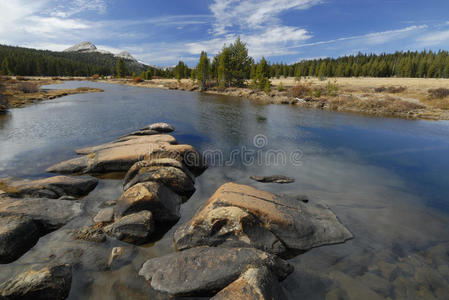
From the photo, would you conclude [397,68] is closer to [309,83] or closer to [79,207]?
[309,83]

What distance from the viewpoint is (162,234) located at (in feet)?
24.4

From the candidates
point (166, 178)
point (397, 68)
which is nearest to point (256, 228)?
point (166, 178)

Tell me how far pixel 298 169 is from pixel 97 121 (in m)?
23.3

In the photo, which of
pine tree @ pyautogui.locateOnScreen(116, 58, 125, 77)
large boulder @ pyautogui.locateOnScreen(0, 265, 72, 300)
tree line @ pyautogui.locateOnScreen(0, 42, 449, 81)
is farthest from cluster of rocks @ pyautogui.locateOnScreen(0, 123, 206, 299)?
pine tree @ pyautogui.locateOnScreen(116, 58, 125, 77)

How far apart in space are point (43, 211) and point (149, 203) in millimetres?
3754

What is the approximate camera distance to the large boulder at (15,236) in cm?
598

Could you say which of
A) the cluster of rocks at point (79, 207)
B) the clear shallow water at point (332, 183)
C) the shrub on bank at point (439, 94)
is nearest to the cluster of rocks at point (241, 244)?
the clear shallow water at point (332, 183)

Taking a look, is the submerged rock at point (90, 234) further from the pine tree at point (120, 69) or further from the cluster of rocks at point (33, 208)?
the pine tree at point (120, 69)

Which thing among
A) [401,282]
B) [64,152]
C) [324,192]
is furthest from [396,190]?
[64,152]

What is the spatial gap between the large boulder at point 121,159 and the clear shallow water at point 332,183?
107cm

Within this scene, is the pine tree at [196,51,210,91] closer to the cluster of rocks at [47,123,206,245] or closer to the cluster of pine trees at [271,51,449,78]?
the cluster of pine trees at [271,51,449,78]

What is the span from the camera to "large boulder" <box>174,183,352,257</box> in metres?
6.57

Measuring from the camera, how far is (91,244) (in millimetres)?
6746

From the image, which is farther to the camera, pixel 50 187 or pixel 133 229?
pixel 50 187
